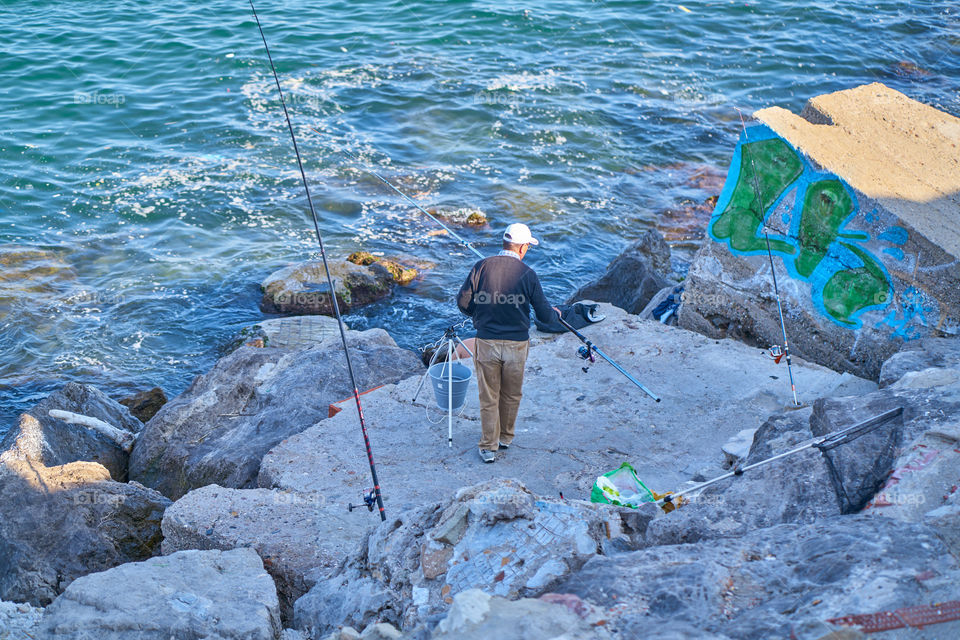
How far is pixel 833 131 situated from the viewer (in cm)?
698

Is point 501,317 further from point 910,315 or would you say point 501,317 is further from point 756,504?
point 910,315

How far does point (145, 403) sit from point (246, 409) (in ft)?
5.94

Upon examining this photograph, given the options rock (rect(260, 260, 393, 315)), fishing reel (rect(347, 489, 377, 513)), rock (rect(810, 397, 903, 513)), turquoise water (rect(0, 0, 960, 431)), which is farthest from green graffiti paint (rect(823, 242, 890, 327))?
rock (rect(260, 260, 393, 315))

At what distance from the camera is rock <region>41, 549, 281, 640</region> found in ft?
12.0

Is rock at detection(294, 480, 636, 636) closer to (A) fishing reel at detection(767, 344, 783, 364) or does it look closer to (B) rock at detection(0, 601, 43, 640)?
(B) rock at detection(0, 601, 43, 640)

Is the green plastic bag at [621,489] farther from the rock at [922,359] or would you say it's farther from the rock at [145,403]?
the rock at [145,403]

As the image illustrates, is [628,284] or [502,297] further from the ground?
[502,297]

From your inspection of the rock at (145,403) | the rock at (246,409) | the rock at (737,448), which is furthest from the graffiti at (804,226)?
the rock at (145,403)

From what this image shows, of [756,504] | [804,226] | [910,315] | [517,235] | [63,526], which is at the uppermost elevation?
[517,235]

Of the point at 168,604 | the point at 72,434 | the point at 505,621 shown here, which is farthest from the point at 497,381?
the point at 72,434

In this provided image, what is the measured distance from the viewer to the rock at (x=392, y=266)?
11070 mm

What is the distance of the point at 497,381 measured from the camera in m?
5.85

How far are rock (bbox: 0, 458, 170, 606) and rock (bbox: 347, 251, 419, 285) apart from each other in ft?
18.2

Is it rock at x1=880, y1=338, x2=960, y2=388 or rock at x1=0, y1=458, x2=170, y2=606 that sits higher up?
rock at x1=880, y1=338, x2=960, y2=388
